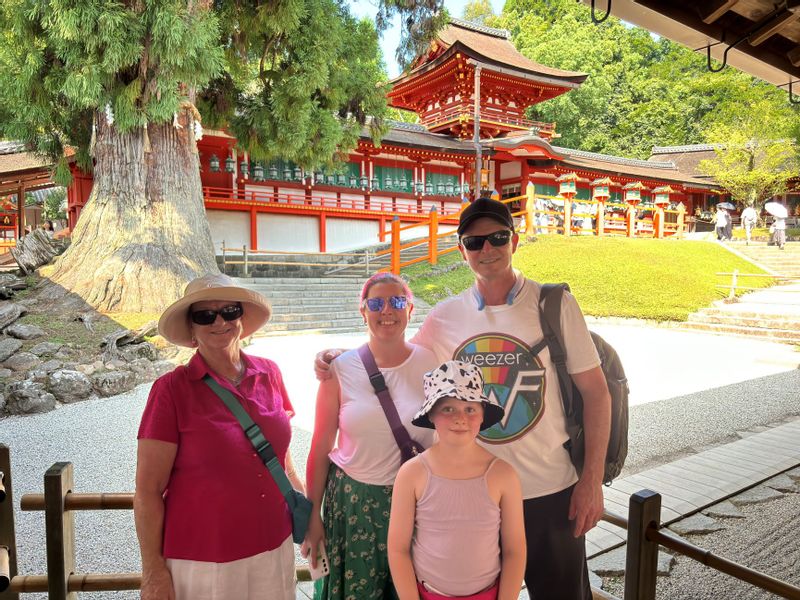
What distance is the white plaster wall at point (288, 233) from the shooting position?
56.2 feet

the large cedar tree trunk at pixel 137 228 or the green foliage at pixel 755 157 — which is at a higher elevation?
the green foliage at pixel 755 157

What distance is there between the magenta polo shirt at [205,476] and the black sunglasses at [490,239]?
3.05ft

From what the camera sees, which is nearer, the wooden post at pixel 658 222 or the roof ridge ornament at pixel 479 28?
the wooden post at pixel 658 222

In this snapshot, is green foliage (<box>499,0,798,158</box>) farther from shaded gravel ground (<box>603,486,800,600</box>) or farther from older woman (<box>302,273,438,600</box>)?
older woman (<box>302,273,438,600</box>)

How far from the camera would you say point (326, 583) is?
6.13 feet

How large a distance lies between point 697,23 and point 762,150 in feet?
93.6

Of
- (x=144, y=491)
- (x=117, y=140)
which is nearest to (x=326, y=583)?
(x=144, y=491)

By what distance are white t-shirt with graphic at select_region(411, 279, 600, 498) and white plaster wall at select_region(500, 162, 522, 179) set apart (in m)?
21.9

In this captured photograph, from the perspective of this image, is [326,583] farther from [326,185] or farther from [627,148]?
[627,148]

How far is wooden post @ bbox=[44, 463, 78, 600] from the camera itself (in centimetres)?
211

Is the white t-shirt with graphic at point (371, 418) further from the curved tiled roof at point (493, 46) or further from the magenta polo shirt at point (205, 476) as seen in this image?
the curved tiled roof at point (493, 46)

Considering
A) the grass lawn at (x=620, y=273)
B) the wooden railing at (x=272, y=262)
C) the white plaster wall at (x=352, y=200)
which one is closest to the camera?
the grass lawn at (x=620, y=273)

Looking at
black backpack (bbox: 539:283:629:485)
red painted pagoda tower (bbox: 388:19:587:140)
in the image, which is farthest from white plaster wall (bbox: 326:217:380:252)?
black backpack (bbox: 539:283:629:485)

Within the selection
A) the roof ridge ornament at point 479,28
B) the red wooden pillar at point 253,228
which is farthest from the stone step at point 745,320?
the roof ridge ornament at point 479,28
